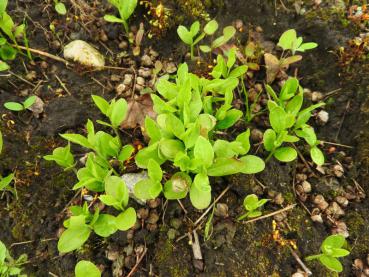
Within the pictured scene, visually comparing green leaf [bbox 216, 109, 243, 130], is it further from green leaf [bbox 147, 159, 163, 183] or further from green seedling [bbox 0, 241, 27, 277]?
green seedling [bbox 0, 241, 27, 277]

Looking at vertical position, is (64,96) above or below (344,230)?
above

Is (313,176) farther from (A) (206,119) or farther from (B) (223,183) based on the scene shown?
(A) (206,119)

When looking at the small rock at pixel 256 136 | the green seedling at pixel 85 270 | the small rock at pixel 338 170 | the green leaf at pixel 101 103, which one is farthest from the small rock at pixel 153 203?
the small rock at pixel 338 170

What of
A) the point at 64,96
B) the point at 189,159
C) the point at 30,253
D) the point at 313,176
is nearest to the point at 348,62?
the point at 313,176

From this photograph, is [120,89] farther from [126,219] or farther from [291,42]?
[291,42]

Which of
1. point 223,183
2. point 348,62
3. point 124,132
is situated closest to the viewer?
point 223,183

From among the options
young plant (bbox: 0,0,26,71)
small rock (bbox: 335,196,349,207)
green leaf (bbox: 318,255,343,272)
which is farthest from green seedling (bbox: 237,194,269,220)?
young plant (bbox: 0,0,26,71)
